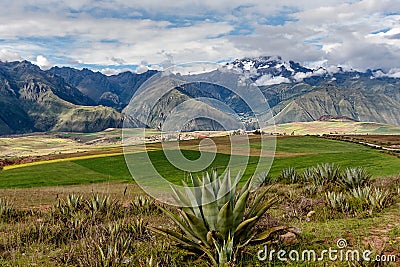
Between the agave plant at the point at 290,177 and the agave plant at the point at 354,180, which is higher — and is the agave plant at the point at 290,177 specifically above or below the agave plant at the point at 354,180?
below

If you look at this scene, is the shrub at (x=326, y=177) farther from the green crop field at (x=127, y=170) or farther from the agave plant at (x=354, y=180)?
the green crop field at (x=127, y=170)

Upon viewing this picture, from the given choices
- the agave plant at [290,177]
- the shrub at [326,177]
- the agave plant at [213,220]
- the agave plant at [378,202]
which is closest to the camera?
the agave plant at [213,220]

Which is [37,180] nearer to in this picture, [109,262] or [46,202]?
[46,202]

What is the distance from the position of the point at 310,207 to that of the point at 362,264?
5.86 meters

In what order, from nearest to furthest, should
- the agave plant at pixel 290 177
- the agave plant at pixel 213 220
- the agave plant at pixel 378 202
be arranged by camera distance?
1. the agave plant at pixel 213 220
2. the agave plant at pixel 378 202
3. the agave plant at pixel 290 177

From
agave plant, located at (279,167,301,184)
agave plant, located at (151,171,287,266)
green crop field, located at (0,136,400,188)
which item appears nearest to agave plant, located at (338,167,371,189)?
agave plant, located at (279,167,301,184)

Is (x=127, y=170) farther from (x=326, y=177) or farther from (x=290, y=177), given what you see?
(x=326, y=177)

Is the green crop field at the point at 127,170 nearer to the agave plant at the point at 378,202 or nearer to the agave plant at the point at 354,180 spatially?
the agave plant at the point at 354,180

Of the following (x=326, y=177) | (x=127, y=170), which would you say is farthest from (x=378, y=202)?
(x=127, y=170)

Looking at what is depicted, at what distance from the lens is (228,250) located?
523 cm

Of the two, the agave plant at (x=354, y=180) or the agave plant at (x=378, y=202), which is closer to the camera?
the agave plant at (x=378, y=202)

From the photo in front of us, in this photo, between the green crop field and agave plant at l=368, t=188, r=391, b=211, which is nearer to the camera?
agave plant at l=368, t=188, r=391, b=211

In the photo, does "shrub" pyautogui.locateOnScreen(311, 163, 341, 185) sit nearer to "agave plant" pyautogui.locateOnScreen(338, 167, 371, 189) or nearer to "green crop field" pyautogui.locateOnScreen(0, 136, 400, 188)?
"agave plant" pyautogui.locateOnScreen(338, 167, 371, 189)

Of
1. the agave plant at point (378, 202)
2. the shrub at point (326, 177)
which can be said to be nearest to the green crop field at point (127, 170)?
the shrub at point (326, 177)
